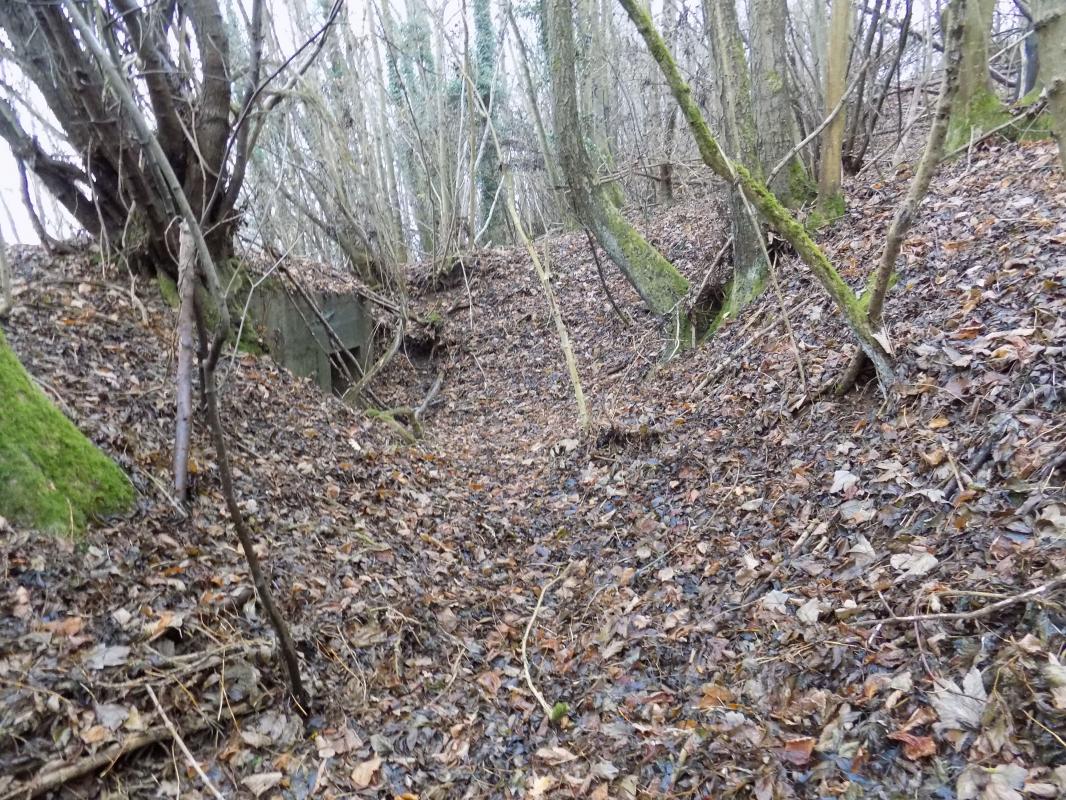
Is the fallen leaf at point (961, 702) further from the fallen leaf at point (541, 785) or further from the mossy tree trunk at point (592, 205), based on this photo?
the mossy tree trunk at point (592, 205)

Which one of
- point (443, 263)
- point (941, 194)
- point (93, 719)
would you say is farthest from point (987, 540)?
point (443, 263)

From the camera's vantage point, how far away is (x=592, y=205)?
7.46m

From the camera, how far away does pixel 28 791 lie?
225cm

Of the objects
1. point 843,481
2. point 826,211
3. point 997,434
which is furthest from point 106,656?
point 826,211

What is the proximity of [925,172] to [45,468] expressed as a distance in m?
4.60

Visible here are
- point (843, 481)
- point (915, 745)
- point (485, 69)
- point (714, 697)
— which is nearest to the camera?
point (915, 745)

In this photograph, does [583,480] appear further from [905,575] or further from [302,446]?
[905,575]

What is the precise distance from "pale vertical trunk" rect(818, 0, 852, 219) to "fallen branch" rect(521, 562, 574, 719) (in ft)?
16.2

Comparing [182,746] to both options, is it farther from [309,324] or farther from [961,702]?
[309,324]

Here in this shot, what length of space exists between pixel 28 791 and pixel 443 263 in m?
10.2

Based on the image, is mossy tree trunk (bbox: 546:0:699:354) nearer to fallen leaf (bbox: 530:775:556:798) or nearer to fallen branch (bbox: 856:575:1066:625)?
fallen branch (bbox: 856:575:1066:625)

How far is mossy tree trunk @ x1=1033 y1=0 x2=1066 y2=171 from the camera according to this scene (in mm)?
1502

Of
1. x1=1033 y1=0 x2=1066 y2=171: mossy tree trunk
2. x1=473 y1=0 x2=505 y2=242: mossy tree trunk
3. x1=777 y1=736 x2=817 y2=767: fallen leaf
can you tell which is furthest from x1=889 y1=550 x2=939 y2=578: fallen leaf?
x1=473 y1=0 x2=505 y2=242: mossy tree trunk

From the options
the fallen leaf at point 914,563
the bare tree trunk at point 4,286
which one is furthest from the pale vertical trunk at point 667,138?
the fallen leaf at point 914,563
